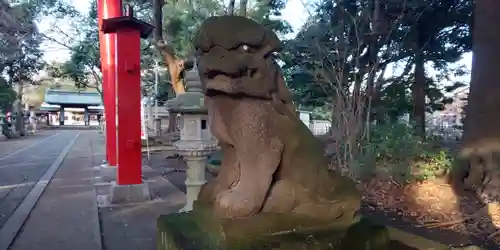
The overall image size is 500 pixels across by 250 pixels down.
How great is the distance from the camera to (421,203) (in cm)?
627

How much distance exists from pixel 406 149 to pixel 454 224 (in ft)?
6.55

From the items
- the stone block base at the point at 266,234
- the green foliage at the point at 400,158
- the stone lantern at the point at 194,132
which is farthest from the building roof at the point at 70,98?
the stone block base at the point at 266,234

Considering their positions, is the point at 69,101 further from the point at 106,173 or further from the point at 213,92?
the point at 213,92

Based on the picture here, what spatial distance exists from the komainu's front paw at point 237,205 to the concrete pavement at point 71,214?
2154 millimetres

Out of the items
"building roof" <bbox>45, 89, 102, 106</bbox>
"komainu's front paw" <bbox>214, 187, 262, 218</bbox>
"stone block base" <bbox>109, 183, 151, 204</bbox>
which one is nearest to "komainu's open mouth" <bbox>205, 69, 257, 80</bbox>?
"komainu's front paw" <bbox>214, 187, 262, 218</bbox>

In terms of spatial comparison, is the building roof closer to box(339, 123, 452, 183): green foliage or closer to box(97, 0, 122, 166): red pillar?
box(97, 0, 122, 166): red pillar

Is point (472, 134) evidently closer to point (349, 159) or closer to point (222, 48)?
point (349, 159)

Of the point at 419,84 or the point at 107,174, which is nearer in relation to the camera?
the point at 107,174

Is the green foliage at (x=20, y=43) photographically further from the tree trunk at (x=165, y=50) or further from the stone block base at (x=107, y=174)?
the stone block base at (x=107, y=174)

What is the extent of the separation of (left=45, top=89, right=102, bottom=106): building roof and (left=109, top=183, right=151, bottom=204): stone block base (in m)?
37.9

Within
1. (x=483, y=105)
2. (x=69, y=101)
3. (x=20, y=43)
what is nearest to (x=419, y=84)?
(x=483, y=105)

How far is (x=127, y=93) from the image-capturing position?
6.07 metres

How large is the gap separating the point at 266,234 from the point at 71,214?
4.18 m

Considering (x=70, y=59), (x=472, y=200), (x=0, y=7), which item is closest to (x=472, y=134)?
(x=472, y=200)
